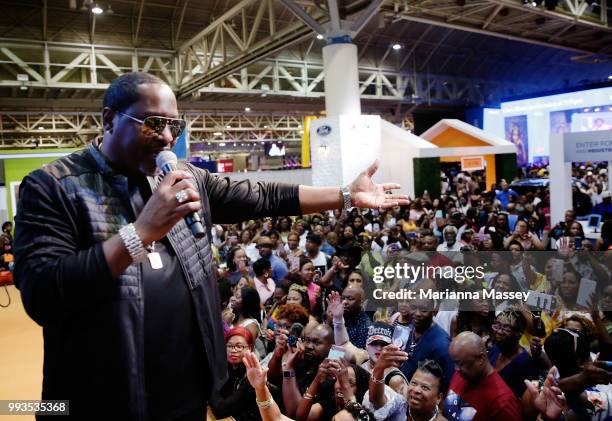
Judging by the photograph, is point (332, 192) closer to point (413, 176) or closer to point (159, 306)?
point (159, 306)

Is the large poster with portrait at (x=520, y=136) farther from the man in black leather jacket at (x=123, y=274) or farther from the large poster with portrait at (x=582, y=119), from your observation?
the man in black leather jacket at (x=123, y=274)

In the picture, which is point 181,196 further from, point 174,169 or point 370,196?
point 370,196

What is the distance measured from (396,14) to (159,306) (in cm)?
1113

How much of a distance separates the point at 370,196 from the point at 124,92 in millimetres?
837

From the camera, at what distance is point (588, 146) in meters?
7.68

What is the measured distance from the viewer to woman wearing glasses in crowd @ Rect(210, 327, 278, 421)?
3.17 m

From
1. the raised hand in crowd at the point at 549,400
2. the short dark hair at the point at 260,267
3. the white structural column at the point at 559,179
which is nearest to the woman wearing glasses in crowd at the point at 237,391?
the raised hand in crowd at the point at 549,400

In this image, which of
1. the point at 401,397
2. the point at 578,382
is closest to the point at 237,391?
the point at 401,397

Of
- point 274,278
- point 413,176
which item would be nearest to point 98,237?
point 274,278

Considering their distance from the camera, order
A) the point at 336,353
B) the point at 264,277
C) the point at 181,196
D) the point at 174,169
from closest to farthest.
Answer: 1. the point at 181,196
2. the point at 174,169
3. the point at 336,353
4. the point at 264,277

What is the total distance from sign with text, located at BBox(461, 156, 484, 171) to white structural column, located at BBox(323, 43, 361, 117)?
20.9 ft

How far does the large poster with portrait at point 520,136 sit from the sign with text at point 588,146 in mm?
13364

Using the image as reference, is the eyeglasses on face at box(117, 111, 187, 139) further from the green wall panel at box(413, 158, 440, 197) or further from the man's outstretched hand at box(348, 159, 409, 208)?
the green wall panel at box(413, 158, 440, 197)

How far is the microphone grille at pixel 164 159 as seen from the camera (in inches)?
48.6
